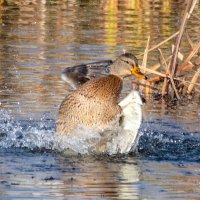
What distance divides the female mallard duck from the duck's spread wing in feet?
1.95

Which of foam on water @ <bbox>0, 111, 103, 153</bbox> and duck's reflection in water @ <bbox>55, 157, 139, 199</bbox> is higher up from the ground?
duck's reflection in water @ <bbox>55, 157, 139, 199</bbox>

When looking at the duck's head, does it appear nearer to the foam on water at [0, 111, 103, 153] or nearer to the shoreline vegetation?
the foam on water at [0, 111, 103, 153]

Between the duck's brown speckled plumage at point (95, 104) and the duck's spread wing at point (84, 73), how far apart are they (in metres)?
0.65

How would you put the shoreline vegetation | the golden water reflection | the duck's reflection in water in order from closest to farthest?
1. the duck's reflection in water
2. the shoreline vegetation
3. the golden water reflection

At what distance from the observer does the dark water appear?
7.79 m

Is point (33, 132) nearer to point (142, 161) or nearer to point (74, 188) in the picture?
point (142, 161)

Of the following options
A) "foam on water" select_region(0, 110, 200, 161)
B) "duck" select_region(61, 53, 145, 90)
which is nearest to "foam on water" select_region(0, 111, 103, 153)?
"foam on water" select_region(0, 110, 200, 161)

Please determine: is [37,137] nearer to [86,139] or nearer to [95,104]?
[86,139]

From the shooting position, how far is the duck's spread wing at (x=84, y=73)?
32.5 feet

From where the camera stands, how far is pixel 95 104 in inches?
358

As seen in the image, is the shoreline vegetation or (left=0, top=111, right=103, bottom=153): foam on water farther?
the shoreline vegetation

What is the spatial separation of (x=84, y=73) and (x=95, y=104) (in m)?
1.04

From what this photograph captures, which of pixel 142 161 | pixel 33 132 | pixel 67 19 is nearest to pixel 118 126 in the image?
pixel 142 161

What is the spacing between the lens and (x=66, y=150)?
9281mm
